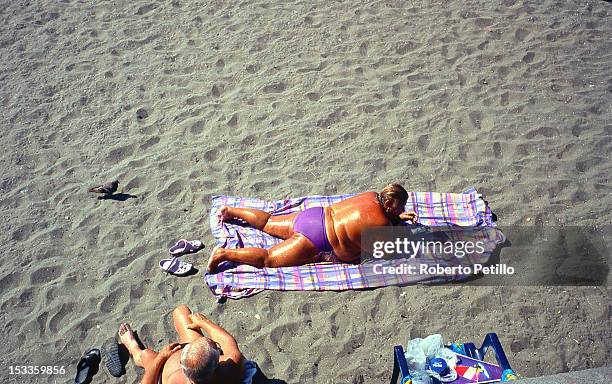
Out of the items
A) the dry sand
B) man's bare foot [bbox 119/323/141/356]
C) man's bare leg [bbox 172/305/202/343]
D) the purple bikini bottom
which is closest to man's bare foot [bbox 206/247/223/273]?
the dry sand

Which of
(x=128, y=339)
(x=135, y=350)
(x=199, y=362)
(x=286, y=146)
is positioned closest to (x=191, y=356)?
(x=199, y=362)

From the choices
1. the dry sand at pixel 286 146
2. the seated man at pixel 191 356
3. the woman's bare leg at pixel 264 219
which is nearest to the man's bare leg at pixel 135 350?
the seated man at pixel 191 356

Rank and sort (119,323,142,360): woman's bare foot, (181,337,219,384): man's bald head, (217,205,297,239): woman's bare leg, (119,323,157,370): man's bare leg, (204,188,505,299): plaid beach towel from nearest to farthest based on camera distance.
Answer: (181,337,219,384): man's bald head
(119,323,157,370): man's bare leg
(119,323,142,360): woman's bare foot
(204,188,505,299): plaid beach towel
(217,205,297,239): woman's bare leg

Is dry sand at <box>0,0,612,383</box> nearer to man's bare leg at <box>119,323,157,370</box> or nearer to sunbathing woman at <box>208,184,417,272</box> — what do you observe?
man's bare leg at <box>119,323,157,370</box>

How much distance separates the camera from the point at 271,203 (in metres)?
5.68

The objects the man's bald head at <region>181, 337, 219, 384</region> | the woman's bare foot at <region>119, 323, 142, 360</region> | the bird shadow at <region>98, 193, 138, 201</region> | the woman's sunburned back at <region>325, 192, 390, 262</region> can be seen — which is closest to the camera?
the man's bald head at <region>181, 337, 219, 384</region>

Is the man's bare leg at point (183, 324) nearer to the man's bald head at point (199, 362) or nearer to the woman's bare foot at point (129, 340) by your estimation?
the woman's bare foot at point (129, 340)

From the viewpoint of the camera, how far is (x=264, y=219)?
5.38 m

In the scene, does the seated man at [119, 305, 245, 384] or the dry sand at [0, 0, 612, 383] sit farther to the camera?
the dry sand at [0, 0, 612, 383]

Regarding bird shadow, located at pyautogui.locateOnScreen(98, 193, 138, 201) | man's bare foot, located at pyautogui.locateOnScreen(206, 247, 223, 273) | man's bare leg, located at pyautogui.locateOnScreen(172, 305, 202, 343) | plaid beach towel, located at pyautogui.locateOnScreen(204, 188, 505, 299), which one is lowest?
plaid beach towel, located at pyautogui.locateOnScreen(204, 188, 505, 299)

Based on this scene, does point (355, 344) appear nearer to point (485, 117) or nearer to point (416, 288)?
point (416, 288)

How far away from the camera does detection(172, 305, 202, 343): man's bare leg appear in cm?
444

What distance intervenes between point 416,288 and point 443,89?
280 cm

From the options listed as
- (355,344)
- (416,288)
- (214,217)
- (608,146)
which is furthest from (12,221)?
(608,146)
